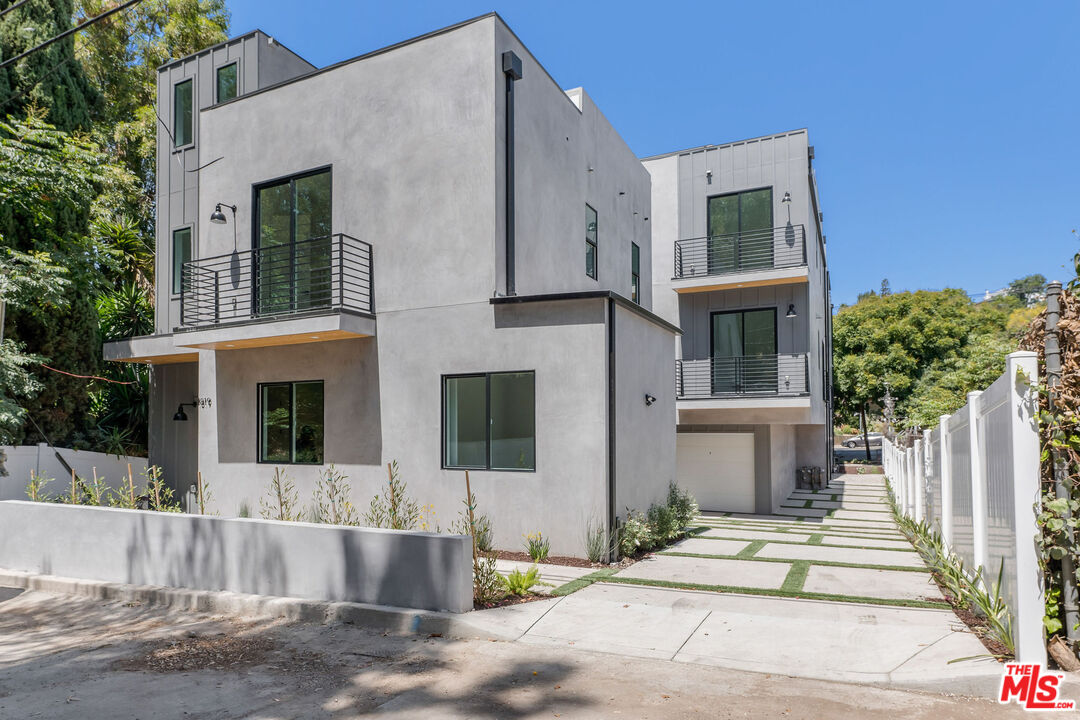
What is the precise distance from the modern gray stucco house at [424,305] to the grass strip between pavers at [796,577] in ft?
7.88

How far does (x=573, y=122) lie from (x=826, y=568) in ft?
30.7

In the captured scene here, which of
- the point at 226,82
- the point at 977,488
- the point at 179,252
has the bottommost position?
the point at 977,488

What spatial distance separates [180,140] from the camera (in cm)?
1503

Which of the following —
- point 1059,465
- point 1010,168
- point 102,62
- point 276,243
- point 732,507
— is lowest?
point 732,507

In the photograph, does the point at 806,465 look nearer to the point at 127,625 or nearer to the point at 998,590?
Answer: the point at 998,590

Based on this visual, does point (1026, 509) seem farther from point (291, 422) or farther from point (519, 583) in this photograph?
point (291, 422)

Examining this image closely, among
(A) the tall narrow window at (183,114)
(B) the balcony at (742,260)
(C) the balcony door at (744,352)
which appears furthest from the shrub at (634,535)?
(A) the tall narrow window at (183,114)

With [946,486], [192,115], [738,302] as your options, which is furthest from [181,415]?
[946,486]

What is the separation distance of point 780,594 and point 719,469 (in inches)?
421

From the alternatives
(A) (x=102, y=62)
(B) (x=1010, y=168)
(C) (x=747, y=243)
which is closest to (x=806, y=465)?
(C) (x=747, y=243)

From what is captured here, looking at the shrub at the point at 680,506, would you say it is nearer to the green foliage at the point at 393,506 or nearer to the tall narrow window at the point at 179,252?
the green foliage at the point at 393,506

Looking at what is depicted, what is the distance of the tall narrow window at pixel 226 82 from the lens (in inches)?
576

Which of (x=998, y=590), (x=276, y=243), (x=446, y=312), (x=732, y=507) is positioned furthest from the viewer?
(x=732, y=507)

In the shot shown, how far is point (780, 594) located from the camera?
7.84 metres
